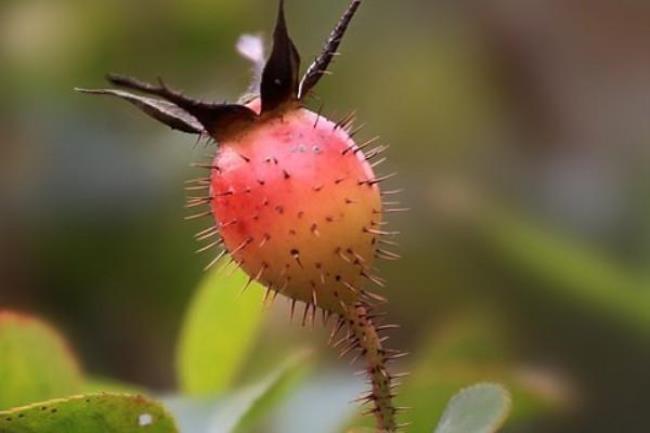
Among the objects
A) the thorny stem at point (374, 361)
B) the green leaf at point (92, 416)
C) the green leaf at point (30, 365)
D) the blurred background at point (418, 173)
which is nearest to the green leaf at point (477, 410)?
the thorny stem at point (374, 361)

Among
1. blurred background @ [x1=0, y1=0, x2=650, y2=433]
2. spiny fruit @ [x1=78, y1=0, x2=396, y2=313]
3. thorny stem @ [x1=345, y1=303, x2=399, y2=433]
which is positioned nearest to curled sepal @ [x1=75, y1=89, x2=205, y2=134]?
spiny fruit @ [x1=78, y1=0, x2=396, y2=313]

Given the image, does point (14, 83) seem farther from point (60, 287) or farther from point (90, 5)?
point (60, 287)

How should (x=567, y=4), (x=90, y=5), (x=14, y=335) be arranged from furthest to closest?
(x=567, y=4) → (x=90, y=5) → (x=14, y=335)

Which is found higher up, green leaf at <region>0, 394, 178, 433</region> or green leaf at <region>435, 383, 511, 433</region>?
green leaf at <region>0, 394, 178, 433</region>

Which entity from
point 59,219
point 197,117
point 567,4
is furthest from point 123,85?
point 567,4

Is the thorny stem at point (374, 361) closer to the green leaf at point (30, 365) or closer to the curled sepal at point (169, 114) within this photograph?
the curled sepal at point (169, 114)

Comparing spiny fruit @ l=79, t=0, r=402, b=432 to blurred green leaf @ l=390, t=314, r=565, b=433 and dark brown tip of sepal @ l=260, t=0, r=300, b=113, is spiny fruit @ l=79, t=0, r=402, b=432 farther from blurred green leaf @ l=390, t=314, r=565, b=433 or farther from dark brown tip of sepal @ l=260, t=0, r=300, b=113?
blurred green leaf @ l=390, t=314, r=565, b=433

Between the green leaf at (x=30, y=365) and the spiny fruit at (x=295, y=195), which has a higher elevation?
the spiny fruit at (x=295, y=195)
